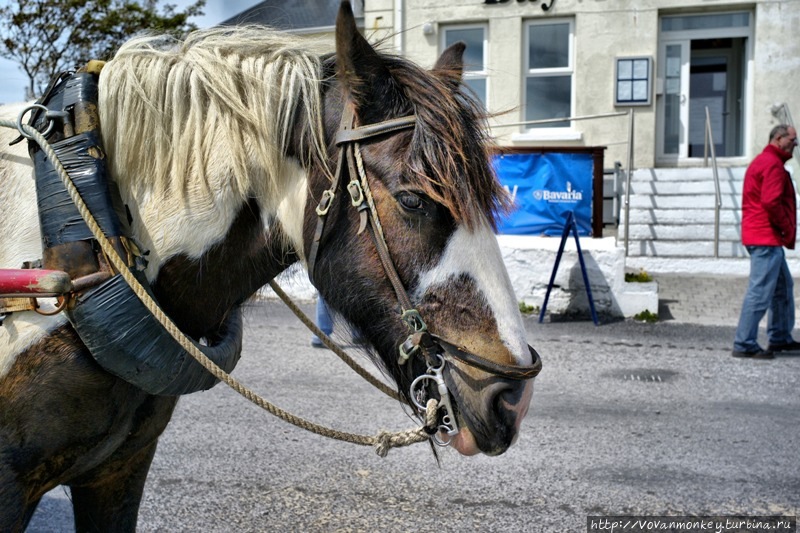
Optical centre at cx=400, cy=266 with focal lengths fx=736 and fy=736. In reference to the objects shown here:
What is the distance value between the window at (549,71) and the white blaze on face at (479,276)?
1251 centimetres

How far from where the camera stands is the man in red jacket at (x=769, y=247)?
6855 mm

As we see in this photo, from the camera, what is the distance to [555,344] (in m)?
7.43

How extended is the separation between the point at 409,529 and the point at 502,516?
1.56 feet

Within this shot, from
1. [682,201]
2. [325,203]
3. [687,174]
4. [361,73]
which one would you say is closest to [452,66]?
[361,73]

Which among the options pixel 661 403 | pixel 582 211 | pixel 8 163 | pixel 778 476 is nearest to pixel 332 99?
pixel 8 163

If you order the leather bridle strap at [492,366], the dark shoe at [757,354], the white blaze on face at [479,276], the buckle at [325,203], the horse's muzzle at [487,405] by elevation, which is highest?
the buckle at [325,203]

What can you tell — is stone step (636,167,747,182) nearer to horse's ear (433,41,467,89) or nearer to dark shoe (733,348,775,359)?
dark shoe (733,348,775,359)

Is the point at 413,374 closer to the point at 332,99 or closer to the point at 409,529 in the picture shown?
the point at 332,99

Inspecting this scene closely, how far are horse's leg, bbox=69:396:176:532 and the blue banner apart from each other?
286 inches

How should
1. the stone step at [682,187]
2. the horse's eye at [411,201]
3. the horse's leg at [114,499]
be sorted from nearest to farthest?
the horse's eye at [411,201] → the horse's leg at [114,499] → the stone step at [682,187]

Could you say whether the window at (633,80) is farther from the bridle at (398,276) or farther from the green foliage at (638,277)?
the bridle at (398,276)

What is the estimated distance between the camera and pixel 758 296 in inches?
269

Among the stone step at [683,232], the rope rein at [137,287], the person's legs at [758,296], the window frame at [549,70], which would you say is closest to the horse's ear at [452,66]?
the rope rein at [137,287]

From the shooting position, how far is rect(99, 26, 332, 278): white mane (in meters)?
1.95
